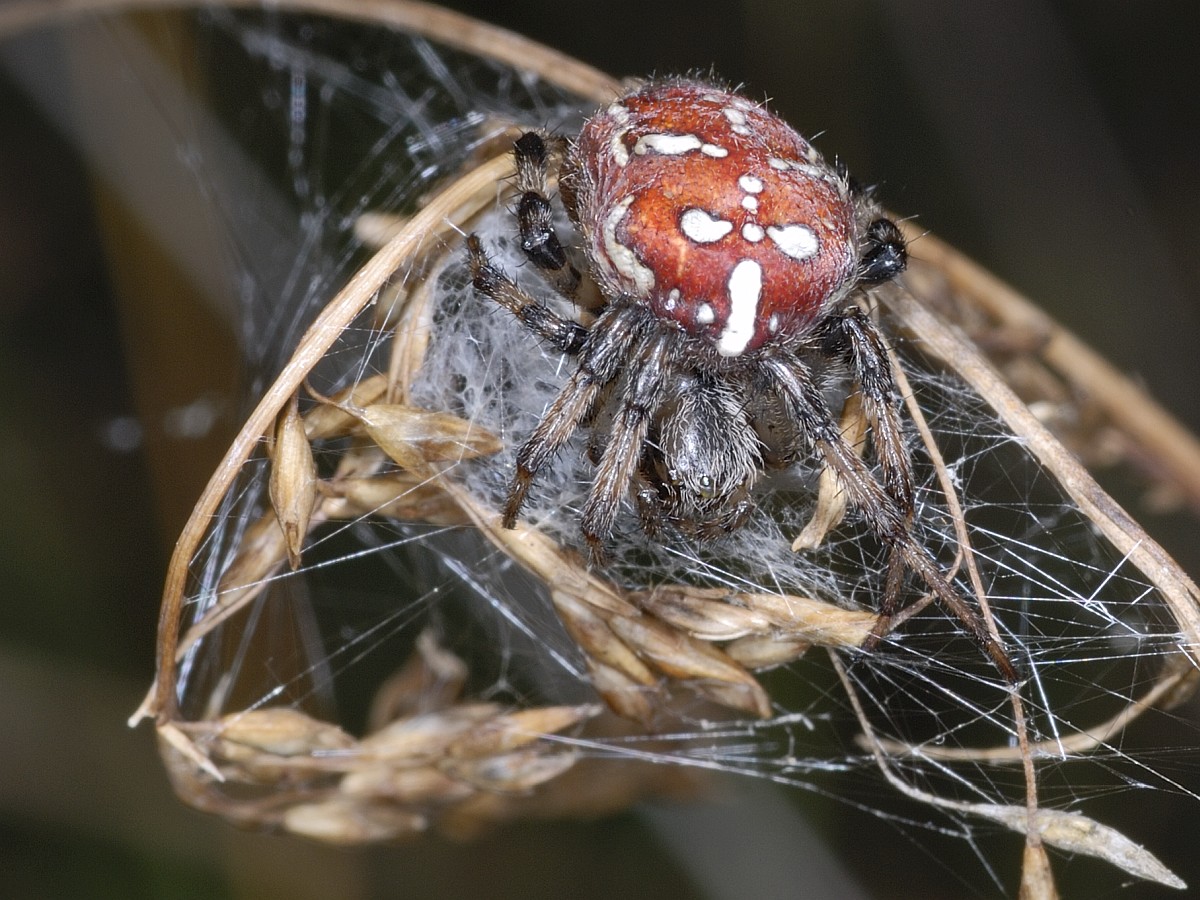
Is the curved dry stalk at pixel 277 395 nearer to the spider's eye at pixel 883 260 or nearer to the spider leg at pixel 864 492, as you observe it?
the spider leg at pixel 864 492

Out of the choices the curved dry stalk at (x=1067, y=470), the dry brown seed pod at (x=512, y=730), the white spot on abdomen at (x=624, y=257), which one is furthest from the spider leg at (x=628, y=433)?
the curved dry stalk at (x=1067, y=470)

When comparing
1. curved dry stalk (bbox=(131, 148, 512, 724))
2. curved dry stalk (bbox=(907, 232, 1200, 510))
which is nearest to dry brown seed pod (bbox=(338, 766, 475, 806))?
curved dry stalk (bbox=(131, 148, 512, 724))

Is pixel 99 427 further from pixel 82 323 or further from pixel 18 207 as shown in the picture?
pixel 18 207

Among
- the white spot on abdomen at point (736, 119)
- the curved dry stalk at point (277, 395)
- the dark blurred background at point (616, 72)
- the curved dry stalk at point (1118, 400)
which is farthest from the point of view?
the dark blurred background at point (616, 72)

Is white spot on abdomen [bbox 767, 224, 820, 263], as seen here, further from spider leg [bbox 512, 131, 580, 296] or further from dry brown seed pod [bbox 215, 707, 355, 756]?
dry brown seed pod [bbox 215, 707, 355, 756]

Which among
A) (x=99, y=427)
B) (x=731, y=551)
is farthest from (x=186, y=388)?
(x=731, y=551)

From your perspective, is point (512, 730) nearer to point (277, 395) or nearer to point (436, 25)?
point (277, 395)
